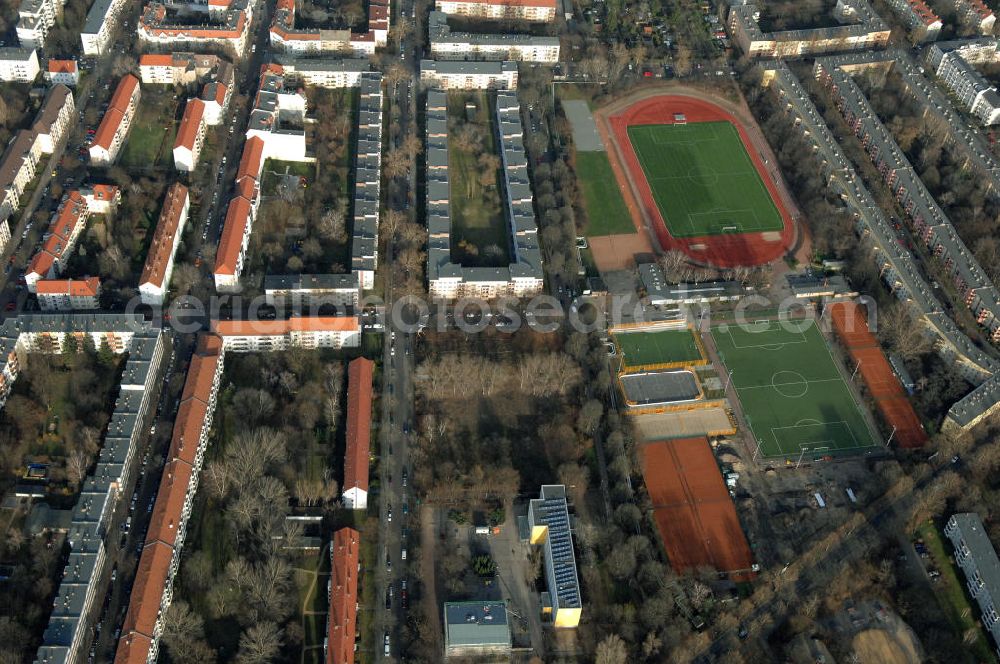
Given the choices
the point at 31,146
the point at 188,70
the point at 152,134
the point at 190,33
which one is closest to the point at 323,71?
the point at 188,70

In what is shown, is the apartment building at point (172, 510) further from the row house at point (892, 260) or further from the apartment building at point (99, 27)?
the row house at point (892, 260)

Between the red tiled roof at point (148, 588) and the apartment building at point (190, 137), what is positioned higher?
the apartment building at point (190, 137)

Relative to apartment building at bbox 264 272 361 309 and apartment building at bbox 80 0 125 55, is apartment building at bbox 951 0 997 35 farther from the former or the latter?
apartment building at bbox 80 0 125 55

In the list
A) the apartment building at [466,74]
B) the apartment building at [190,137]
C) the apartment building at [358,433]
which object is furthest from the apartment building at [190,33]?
the apartment building at [358,433]

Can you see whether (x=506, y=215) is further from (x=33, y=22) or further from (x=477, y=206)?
(x=33, y=22)

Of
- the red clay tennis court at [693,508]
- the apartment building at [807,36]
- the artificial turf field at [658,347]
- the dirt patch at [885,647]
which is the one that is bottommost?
the dirt patch at [885,647]
